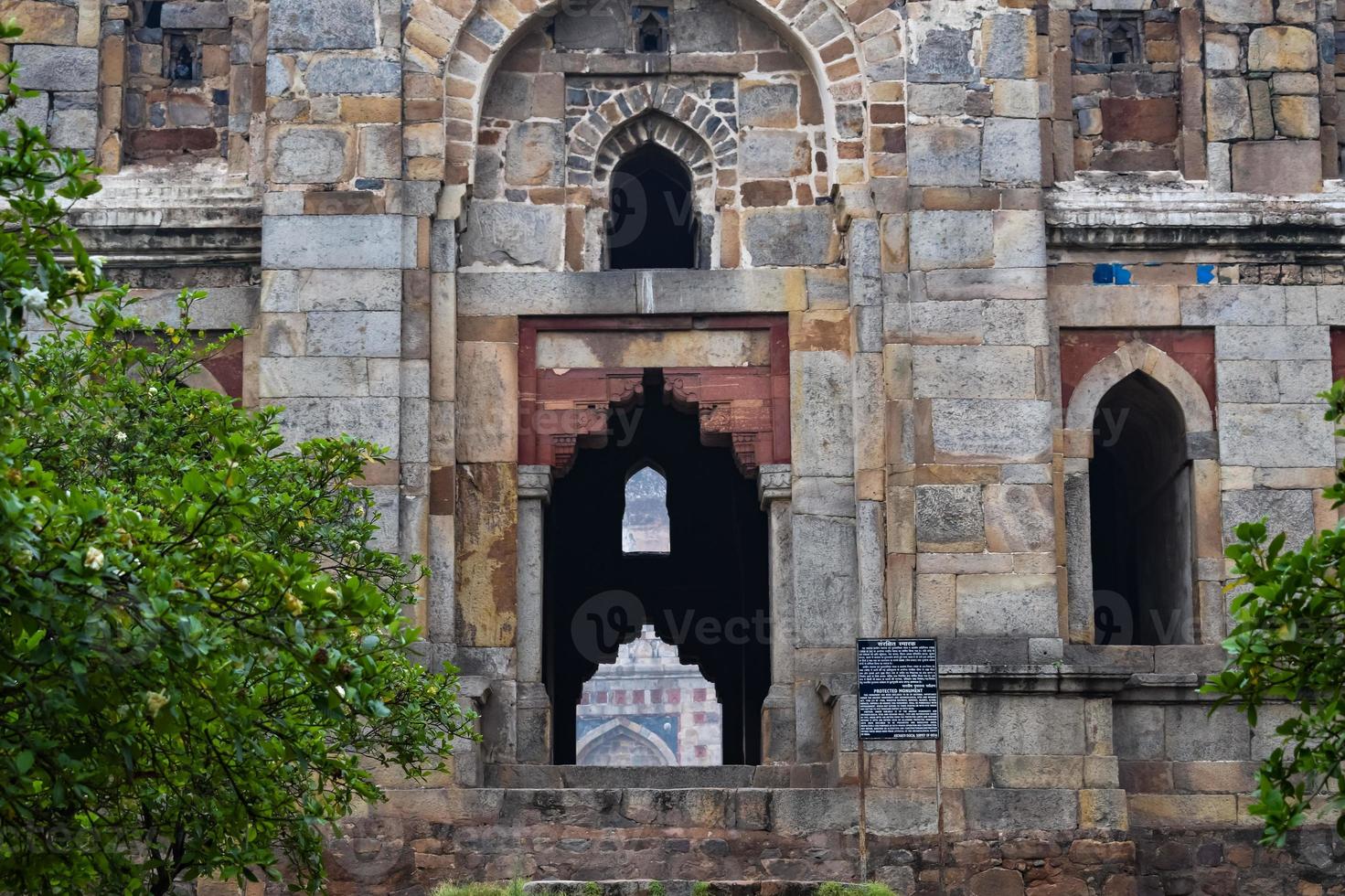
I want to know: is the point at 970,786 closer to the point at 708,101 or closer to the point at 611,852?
the point at 611,852

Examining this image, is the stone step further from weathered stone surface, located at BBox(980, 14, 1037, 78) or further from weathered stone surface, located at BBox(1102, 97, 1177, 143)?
weathered stone surface, located at BBox(1102, 97, 1177, 143)

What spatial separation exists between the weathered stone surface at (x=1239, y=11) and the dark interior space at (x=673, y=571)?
7.24 meters

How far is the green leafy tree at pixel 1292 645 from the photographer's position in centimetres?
1055

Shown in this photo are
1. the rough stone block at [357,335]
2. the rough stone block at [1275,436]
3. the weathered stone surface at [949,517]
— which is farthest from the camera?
the rough stone block at [1275,436]

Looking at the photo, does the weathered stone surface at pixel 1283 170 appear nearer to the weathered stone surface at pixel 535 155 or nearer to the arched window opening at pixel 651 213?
the arched window opening at pixel 651 213

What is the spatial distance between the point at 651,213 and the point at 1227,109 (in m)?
5.31

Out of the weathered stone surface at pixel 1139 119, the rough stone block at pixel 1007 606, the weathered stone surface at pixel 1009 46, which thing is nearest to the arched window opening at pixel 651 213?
the weathered stone surface at pixel 1009 46

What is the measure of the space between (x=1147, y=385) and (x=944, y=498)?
2.17 meters

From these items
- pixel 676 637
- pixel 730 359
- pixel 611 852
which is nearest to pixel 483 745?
pixel 611 852

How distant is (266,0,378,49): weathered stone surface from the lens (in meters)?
18.6

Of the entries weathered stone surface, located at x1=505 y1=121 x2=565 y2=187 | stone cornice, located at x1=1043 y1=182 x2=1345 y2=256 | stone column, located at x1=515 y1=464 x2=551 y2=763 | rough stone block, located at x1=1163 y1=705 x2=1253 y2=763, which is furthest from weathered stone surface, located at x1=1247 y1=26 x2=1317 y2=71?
stone column, located at x1=515 y1=464 x2=551 y2=763

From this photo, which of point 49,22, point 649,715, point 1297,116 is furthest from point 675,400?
point 649,715

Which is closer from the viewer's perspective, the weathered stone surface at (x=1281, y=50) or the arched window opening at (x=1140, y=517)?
the arched window opening at (x=1140, y=517)

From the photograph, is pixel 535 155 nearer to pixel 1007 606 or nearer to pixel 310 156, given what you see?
pixel 310 156
